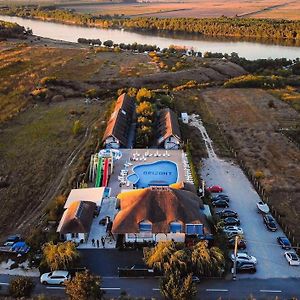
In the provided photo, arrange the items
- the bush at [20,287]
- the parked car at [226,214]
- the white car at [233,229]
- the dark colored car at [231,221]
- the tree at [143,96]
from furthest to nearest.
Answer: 1. the tree at [143,96]
2. the parked car at [226,214]
3. the dark colored car at [231,221]
4. the white car at [233,229]
5. the bush at [20,287]

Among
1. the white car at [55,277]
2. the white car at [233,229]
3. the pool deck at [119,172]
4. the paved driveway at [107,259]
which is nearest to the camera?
the white car at [55,277]

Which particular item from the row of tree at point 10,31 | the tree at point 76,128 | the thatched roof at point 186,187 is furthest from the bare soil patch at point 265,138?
the row of tree at point 10,31

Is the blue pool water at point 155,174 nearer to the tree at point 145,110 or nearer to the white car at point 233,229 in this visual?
the white car at point 233,229

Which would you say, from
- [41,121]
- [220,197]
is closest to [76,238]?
[220,197]

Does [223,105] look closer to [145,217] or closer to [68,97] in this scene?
[68,97]

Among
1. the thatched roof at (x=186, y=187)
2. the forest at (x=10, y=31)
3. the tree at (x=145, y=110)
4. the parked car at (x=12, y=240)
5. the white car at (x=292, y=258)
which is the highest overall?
the forest at (x=10, y=31)

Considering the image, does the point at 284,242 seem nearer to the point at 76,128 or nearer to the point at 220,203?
the point at 220,203
